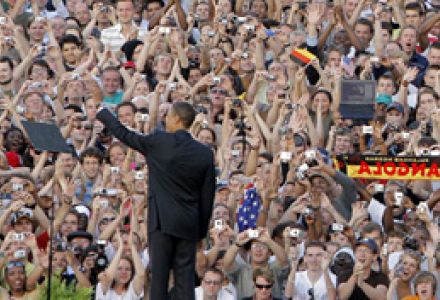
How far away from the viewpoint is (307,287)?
20125mm

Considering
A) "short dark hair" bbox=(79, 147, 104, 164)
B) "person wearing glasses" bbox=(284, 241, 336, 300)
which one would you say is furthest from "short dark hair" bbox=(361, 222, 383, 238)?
"short dark hair" bbox=(79, 147, 104, 164)

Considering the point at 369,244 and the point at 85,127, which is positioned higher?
the point at 85,127

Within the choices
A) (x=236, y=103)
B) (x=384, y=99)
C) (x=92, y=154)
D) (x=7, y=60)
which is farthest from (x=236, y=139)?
(x=7, y=60)

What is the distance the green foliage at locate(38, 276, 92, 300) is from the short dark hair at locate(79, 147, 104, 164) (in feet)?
9.97

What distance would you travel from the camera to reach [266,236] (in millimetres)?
Answer: 20375

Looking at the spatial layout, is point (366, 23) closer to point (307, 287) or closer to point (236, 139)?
point (236, 139)

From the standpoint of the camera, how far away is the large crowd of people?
2016cm

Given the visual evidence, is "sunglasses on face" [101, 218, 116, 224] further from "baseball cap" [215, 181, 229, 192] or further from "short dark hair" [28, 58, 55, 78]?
"short dark hair" [28, 58, 55, 78]

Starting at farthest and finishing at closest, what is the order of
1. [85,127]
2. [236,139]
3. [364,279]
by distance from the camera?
1. [85,127]
2. [236,139]
3. [364,279]

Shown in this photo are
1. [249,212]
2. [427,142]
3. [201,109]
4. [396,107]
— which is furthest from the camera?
[201,109]

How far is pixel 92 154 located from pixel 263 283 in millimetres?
3015

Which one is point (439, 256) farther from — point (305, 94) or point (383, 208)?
point (305, 94)

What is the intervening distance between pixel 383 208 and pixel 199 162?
17.7ft

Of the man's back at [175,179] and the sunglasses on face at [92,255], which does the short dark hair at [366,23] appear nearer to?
the sunglasses on face at [92,255]
